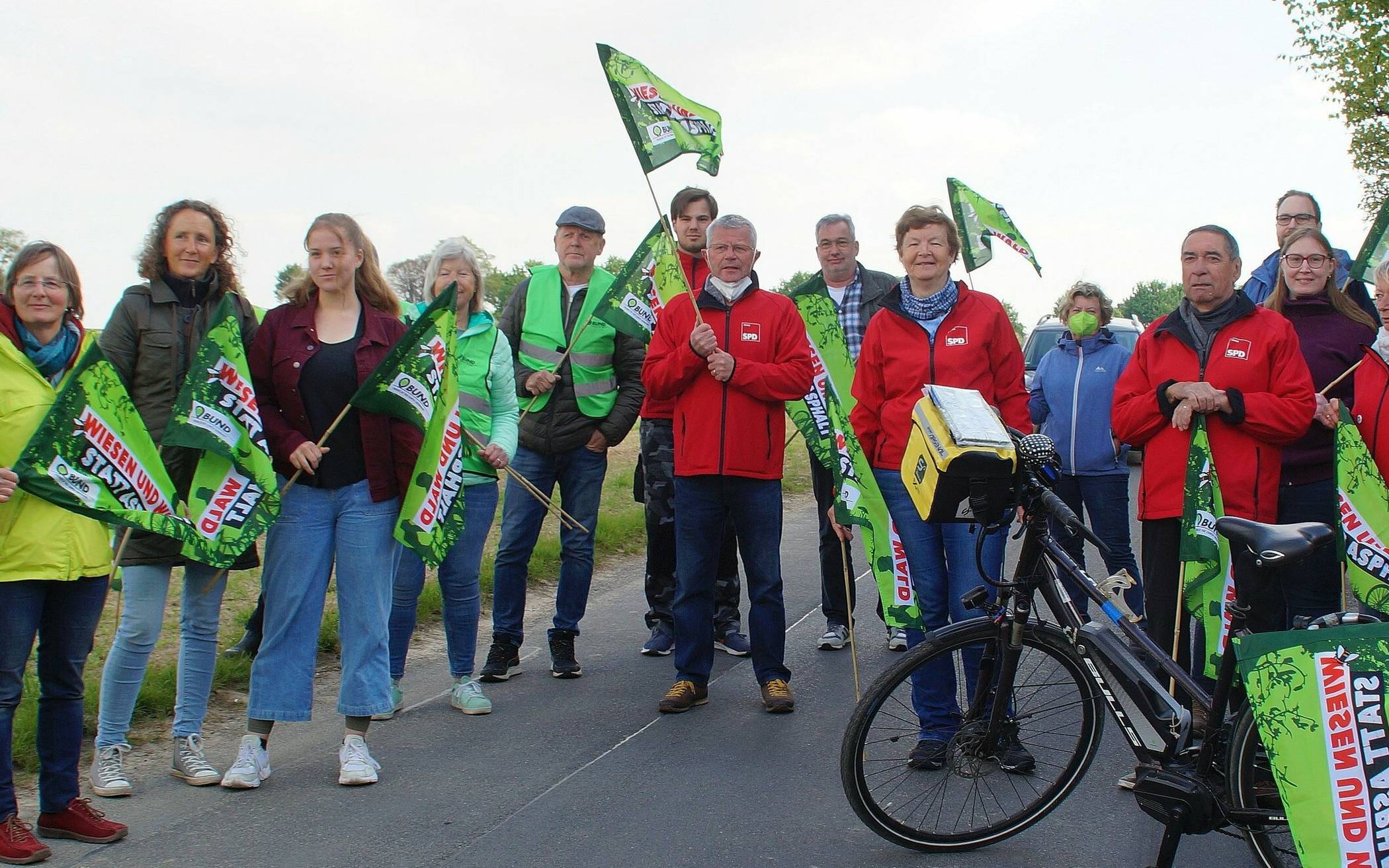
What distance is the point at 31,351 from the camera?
4.39 metres

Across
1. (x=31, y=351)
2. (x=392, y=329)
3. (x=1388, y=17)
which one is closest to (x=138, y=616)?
(x=31, y=351)

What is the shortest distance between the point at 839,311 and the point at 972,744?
3.60 metres

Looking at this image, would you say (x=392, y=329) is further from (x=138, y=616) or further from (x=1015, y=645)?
(x=1015, y=645)

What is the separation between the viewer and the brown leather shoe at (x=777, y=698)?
5801 millimetres

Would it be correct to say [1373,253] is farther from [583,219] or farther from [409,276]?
[409,276]

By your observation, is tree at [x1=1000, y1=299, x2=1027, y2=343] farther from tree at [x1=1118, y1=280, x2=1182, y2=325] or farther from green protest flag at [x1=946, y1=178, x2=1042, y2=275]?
tree at [x1=1118, y1=280, x2=1182, y2=325]

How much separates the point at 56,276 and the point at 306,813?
2.17m

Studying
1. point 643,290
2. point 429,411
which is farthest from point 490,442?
point 643,290

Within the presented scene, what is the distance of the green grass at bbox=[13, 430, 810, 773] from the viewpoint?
5355 millimetres

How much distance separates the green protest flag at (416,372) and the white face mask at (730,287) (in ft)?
4.21

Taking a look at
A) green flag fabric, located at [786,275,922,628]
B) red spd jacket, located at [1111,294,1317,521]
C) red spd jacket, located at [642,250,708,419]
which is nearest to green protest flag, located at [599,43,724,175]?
red spd jacket, located at [642,250,708,419]

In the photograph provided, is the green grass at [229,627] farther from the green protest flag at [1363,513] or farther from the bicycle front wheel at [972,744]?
the green protest flag at [1363,513]

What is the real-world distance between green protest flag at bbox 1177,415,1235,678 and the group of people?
0.22ft

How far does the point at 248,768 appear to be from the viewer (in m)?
4.83
